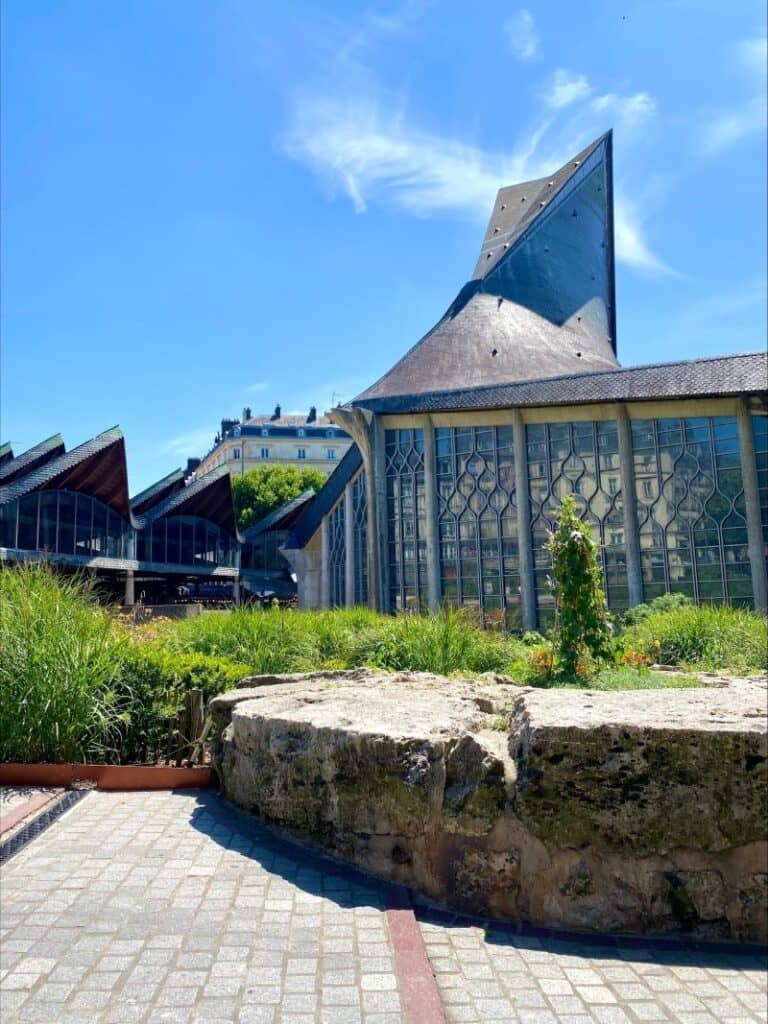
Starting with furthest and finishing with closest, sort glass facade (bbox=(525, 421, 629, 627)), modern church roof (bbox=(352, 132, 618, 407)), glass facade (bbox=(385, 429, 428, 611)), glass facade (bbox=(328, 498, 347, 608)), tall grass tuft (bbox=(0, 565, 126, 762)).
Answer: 1. glass facade (bbox=(328, 498, 347, 608))
2. modern church roof (bbox=(352, 132, 618, 407))
3. glass facade (bbox=(385, 429, 428, 611))
4. glass facade (bbox=(525, 421, 629, 627))
5. tall grass tuft (bbox=(0, 565, 126, 762))

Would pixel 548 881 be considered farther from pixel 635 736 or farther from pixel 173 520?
pixel 173 520

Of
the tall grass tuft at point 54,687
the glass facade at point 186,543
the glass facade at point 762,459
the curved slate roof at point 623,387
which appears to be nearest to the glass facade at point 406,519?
the curved slate roof at point 623,387

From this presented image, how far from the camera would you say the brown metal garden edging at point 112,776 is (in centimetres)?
586

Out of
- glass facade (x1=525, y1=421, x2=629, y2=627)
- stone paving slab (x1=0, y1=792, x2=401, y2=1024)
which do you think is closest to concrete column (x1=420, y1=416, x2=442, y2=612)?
glass facade (x1=525, y1=421, x2=629, y2=627)

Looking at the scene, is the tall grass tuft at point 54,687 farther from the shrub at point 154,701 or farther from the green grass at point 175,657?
the shrub at point 154,701

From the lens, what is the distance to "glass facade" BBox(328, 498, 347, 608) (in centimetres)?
2936

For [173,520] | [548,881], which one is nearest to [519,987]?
[548,881]

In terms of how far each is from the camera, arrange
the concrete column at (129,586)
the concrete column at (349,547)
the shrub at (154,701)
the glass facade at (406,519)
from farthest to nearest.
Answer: the concrete column at (129,586) → the concrete column at (349,547) → the glass facade at (406,519) → the shrub at (154,701)

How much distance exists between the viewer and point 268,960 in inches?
126

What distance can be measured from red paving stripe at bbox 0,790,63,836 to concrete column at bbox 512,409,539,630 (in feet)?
59.1

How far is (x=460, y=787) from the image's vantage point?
4090 millimetres

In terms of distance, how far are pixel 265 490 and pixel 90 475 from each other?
1981 cm

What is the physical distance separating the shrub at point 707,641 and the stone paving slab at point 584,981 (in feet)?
18.0

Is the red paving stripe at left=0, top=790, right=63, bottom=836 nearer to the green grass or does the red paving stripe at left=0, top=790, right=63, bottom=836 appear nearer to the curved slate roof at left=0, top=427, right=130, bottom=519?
the green grass
